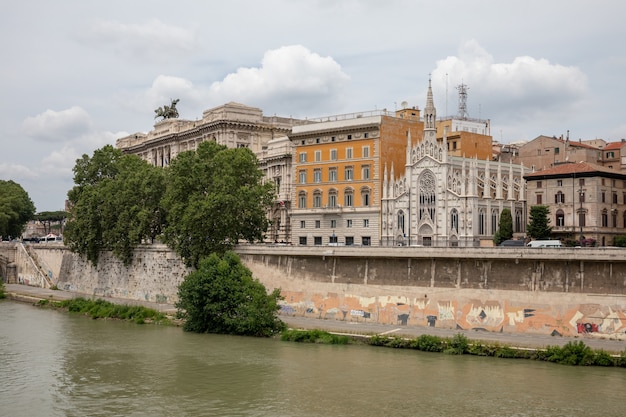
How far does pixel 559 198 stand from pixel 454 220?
7.98m

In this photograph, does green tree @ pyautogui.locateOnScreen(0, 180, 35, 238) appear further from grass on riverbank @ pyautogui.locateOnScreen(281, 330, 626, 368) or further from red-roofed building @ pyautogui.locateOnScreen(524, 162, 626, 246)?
red-roofed building @ pyautogui.locateOnScreen(524, 162, 626, 246)

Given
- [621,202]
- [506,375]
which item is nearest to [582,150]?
[621,202]

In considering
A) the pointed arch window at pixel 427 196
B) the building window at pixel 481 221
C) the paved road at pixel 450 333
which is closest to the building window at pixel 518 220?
the building window at pixel 481 221

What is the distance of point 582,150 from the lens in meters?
72.2

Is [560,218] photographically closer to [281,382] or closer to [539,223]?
[539,223]

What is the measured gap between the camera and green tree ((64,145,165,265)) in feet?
212

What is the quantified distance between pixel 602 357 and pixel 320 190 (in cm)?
3597

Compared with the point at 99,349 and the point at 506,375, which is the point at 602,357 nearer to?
the point at 506,375

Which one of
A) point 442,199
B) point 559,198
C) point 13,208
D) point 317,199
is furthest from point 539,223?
point 13,208

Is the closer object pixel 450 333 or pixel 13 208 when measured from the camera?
pixel 450 333

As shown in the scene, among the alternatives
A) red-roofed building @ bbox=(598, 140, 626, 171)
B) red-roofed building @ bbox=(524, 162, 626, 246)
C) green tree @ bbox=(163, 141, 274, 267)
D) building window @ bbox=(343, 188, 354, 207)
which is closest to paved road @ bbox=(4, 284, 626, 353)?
green tree @ bbox=(163, 141, 274, 267)

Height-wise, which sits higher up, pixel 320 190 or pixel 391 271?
pixel 320 190

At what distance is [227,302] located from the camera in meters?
45.4

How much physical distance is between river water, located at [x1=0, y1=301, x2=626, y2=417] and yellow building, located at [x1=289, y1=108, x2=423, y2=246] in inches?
927
